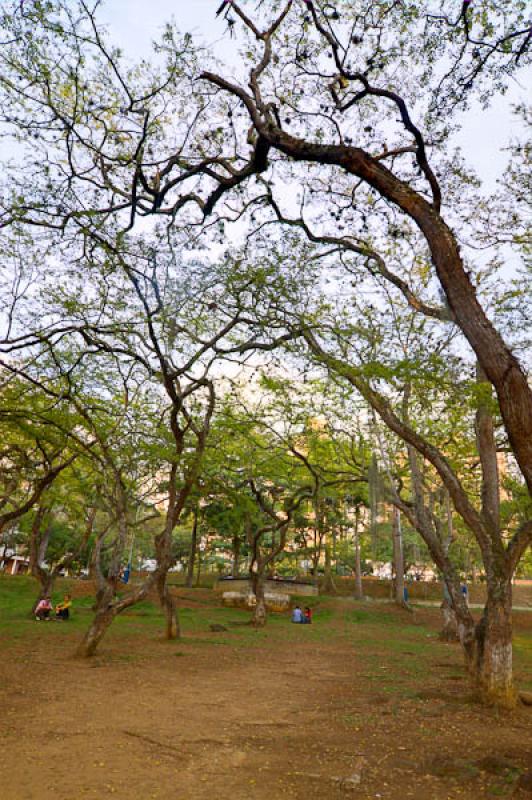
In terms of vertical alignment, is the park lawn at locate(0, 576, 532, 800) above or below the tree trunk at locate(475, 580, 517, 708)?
below

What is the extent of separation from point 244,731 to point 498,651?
4.02m

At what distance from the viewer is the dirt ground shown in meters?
4.94

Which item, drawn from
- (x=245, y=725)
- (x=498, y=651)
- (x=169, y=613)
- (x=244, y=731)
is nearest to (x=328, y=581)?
(x=169, y=613)

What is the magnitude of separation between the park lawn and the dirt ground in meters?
0.02

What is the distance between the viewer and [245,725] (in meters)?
7.03

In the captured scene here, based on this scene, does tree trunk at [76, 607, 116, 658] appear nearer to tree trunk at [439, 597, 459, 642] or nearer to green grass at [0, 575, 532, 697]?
green grass at [0, 575, 532, 697]

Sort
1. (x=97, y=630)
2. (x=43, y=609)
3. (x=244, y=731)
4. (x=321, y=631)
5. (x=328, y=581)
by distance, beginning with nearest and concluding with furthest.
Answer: (x=244, y=731)
(x=97, y=630)
(x=43, y=609)
(x=321, y=631)
(x=328, y=581)

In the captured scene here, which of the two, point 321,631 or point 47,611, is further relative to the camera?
point 321,631

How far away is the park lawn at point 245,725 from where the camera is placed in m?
4.97

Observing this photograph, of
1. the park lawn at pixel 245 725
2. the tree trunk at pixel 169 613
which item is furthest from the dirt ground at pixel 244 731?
the tree trunk at pixel 169 613

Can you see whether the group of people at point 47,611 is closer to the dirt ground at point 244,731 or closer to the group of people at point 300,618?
the dirt ground at point 244,731

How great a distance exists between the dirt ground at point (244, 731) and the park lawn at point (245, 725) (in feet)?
0.07

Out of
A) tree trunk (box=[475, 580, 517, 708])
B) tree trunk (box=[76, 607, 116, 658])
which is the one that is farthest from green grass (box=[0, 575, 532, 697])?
tree trunk (box=[76, 607, 116, 658])

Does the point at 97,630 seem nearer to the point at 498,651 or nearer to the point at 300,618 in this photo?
the point at 498,651
